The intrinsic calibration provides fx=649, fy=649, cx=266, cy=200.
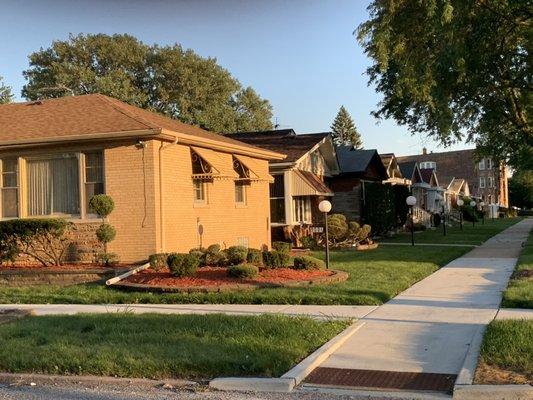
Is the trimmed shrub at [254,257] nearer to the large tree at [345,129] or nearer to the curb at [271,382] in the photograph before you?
the curb at [271,382]

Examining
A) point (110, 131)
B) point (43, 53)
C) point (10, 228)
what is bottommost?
point (10, 228)

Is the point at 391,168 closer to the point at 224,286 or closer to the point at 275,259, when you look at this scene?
the point at 275,259

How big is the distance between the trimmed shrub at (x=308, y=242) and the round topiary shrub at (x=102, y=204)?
9.94 m

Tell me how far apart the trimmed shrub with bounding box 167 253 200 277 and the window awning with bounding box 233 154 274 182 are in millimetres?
6670

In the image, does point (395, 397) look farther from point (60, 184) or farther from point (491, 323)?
point (60, 184)

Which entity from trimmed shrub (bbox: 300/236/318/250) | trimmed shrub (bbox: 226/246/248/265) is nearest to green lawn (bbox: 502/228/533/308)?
trimmed shrub (bbox: 226/246/248/265)

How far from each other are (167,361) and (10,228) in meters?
9.66

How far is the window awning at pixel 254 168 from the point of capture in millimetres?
19453

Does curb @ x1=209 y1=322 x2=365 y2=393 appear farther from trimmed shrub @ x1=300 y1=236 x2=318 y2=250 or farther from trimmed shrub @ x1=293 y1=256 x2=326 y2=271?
trimmed shrub @ x1=300 y1=236 x2=318 y2=250

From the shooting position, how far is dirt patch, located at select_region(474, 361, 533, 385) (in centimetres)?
606

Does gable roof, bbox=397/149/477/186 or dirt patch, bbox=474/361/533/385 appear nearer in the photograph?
dirt patch, bbox=474/361/533/385

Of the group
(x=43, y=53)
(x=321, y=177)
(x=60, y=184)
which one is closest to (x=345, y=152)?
(x=321, y=177)

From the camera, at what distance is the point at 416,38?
10.6 metres

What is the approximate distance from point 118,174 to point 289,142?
12.4 m
